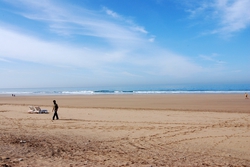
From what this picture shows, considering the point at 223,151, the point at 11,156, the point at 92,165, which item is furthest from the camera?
the point at 223,151

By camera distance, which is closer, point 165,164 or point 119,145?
point 165,164

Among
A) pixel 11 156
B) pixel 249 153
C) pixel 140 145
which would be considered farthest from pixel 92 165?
pixel 249 153

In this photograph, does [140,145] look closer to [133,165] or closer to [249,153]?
[133,165]

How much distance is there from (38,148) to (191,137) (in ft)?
24.8

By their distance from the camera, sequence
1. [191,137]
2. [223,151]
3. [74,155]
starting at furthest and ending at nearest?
[191,137] < [223,151] < [74,155]

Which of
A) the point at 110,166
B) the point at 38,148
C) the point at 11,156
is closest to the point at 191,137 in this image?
the point at 110,166

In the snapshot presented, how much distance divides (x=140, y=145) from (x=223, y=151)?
3.47 meters

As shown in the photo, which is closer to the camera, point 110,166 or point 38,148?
point 110,166

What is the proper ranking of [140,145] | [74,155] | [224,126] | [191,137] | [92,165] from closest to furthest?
[92,165] → [74,155] → [140,145] → [191,137] → [224,126]

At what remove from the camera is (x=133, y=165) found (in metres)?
7.41

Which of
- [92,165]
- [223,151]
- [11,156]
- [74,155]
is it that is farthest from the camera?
[223,151]

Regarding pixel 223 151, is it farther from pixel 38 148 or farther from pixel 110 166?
pixel 38 148

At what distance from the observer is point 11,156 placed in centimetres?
785

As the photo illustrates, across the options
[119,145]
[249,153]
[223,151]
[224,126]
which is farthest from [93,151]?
[224,126]
